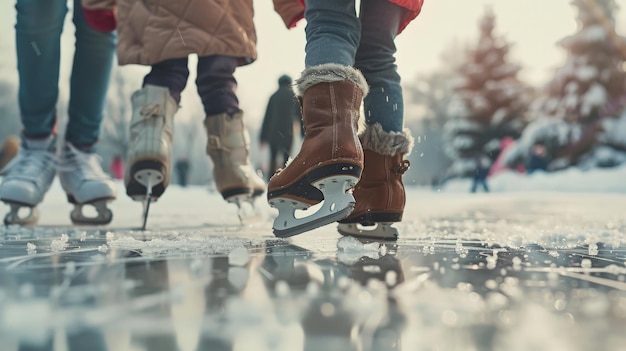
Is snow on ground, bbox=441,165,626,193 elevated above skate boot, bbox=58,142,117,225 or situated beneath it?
elevated above

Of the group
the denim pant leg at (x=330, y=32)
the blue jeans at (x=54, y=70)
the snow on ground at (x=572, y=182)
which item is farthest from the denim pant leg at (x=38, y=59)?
the snow on ground at (x=572, y=182)

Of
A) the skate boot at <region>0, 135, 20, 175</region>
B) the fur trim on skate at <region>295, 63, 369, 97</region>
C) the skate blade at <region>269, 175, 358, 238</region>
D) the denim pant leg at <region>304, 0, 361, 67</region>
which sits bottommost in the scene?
the skate blade at <region>269, 175, 358, 238</region>

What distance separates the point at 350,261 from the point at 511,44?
69.0 feet

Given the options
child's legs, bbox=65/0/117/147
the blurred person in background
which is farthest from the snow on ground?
child's legs, bbox=65/0/117/147

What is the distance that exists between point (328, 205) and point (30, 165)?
159cm

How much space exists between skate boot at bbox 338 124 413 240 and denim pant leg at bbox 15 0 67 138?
1.53 m

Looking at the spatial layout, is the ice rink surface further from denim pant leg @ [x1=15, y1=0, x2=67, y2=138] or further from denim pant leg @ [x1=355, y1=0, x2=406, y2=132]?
denim pant leg @ [x1=15, y1=0, x2=67, y2=138]

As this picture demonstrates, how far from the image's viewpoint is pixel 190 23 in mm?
2102

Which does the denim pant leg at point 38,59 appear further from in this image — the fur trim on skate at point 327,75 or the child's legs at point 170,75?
the fur trim on skate at point 327,75

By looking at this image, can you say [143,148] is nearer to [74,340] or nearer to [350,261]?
[350,261]

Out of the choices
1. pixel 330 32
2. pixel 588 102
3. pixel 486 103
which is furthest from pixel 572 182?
pixel 330 32

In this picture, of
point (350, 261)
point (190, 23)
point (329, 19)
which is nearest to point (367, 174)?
point (329, 19)

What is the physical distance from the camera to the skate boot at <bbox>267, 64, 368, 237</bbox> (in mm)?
1337

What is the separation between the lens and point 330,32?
4.78 ft
